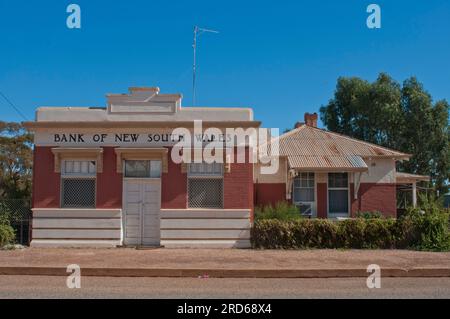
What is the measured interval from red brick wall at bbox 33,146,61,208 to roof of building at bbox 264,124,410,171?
9628 mm

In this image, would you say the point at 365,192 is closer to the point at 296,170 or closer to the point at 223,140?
the point at 296,170

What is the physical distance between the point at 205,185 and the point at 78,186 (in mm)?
4122

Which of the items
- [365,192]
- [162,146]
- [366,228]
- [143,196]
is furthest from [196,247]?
[365,192]

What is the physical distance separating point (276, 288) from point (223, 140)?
297 inches

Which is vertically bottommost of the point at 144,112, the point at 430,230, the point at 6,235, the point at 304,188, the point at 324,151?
the point at 6,235

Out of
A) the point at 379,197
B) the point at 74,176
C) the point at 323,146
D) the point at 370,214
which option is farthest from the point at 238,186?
the point at 379,197

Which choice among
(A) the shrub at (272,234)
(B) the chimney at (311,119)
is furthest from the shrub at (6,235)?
(B) the chimney at (311,119)

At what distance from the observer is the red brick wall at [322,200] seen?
73.5ft

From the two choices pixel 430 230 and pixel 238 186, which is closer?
pixel 430 230

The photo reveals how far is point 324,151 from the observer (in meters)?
23.7

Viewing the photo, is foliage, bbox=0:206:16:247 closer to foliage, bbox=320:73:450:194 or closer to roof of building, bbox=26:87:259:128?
roof of building, bbox=26:87:259:128

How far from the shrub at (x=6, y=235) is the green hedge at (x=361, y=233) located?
814 cm
